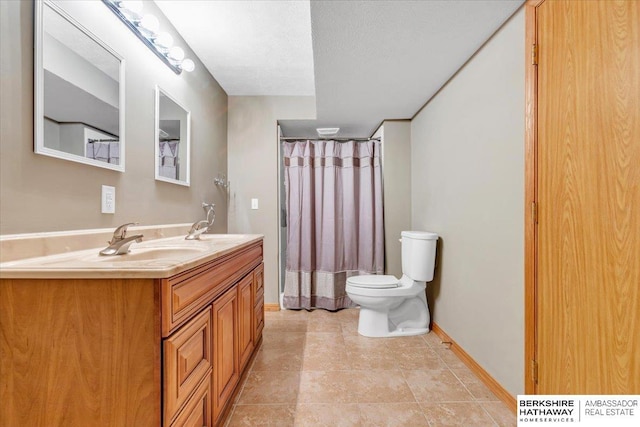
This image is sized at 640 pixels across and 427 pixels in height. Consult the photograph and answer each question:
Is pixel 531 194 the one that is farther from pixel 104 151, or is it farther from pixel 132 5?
pixel 132 5

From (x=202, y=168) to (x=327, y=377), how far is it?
6.08 ft

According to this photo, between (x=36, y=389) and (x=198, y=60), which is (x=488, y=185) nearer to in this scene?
(x=36, y=389)

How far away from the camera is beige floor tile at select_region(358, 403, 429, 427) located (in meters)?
1.34

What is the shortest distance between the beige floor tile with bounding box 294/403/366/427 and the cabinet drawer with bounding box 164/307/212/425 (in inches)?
22.5

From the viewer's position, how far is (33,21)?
994 millimetres

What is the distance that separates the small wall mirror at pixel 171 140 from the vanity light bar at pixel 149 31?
221mm

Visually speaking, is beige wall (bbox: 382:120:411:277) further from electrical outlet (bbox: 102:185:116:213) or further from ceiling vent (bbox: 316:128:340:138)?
electrical outlet (bbox: 102:185:116:213)

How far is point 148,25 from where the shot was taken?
1.54 meters

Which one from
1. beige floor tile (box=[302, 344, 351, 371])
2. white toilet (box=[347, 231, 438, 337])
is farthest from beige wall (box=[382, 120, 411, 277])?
beige floor tile (box=[302, 344, 351, 371])

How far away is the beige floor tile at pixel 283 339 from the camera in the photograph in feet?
6.97

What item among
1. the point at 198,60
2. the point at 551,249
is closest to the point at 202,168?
the point at 198,60

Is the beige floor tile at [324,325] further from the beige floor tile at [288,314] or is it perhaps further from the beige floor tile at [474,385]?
the beige floor tile at [474,385]

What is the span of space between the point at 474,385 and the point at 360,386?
0.66m

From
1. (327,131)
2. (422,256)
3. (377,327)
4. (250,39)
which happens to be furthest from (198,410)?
(327,131)
